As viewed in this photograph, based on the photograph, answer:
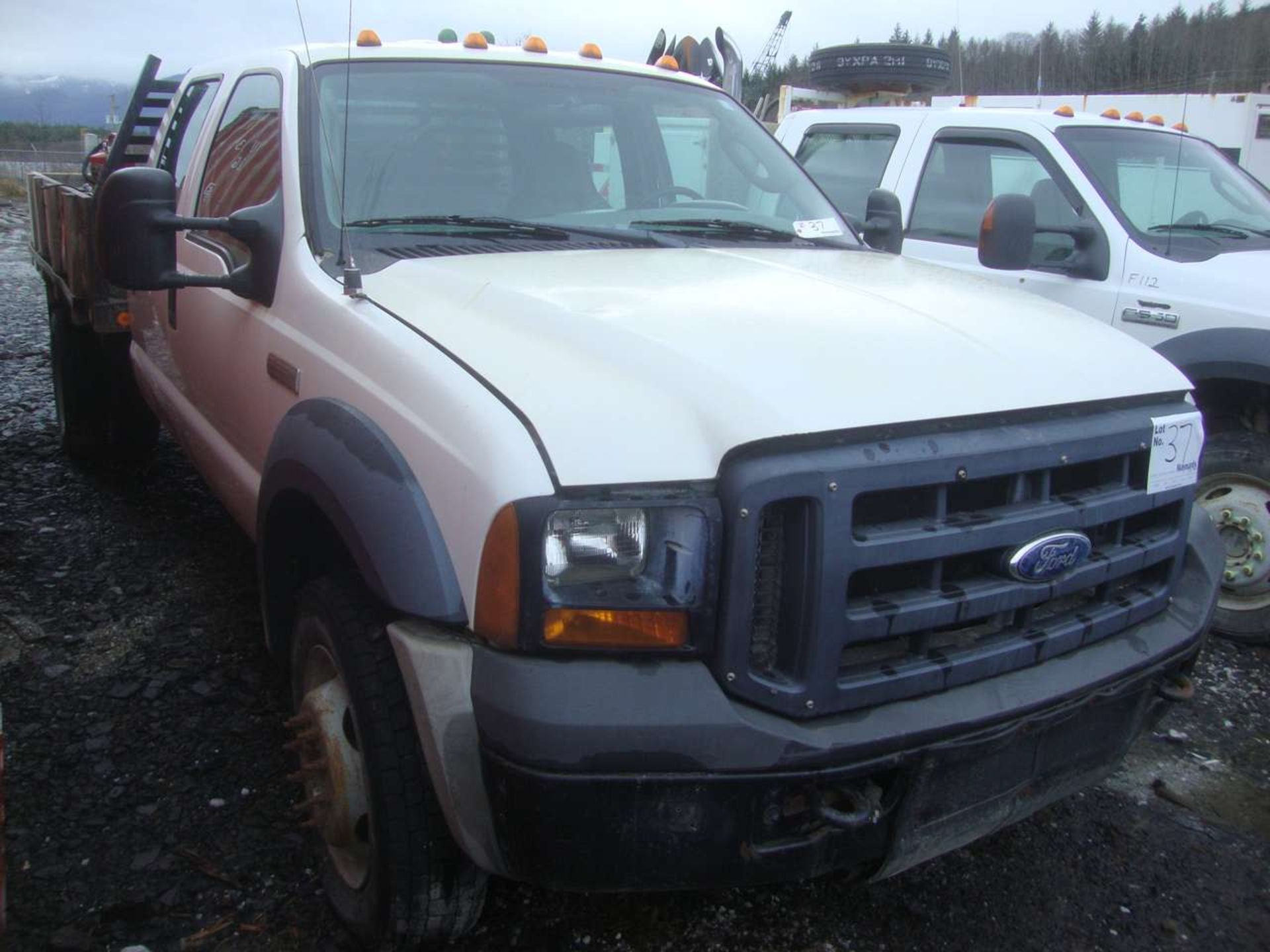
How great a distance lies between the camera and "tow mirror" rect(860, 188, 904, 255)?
12.5 ft

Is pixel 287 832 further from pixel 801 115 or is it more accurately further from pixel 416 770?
pixel 801 115

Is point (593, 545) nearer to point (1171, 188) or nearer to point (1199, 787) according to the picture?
point (1199, 787)

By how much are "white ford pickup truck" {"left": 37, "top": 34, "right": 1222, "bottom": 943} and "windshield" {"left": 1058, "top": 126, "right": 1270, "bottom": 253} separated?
A: 7.39 feet

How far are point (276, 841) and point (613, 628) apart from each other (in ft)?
4.62

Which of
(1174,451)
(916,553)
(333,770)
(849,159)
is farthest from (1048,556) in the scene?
(849,159)

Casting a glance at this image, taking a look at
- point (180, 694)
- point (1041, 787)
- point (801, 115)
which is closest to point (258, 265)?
point (180, 694)

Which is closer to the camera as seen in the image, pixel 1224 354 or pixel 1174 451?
pixel 1174 451

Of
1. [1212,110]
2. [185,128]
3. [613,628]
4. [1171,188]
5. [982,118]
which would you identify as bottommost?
[613,628]

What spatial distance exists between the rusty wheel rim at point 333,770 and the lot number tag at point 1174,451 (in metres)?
1.69

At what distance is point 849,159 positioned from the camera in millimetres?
5863

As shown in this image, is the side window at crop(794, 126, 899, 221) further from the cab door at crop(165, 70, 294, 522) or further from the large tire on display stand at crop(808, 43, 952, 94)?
the cab door at crop(165, 70, 294, 522)

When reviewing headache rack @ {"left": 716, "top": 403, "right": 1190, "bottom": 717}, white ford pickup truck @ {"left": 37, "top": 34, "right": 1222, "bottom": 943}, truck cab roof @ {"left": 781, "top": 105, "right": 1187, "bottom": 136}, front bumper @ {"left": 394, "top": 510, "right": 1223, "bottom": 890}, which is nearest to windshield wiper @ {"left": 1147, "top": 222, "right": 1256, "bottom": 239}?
truck cab roof @ {"left": 781, "top": 105, "right": 1187, "bottom": 136}

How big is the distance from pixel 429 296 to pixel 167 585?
240cm

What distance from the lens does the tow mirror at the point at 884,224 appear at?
12.5 feet
